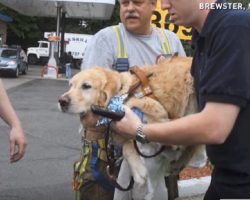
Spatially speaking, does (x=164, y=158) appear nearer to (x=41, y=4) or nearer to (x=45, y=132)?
(x=45, y=132)

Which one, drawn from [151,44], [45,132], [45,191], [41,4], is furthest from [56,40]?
[151,44]

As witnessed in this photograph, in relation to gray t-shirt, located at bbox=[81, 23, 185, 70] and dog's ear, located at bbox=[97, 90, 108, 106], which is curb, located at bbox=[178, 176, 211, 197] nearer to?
gray t-shirt, located at bbox=[81, 23, 185, 70]

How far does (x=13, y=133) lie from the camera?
3.74 metres

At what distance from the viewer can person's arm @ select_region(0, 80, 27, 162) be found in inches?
147

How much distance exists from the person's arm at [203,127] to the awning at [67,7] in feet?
109

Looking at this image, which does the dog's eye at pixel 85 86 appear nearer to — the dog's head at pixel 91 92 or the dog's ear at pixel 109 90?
the dog's head at pixel 91 92

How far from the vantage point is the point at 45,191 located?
7223mm

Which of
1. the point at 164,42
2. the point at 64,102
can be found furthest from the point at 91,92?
the point at 164,42

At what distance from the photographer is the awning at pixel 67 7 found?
122 ft

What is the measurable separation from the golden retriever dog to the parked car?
28.7m

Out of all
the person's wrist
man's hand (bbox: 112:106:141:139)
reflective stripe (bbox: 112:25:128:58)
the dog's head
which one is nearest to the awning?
reflective stripe (bbox: 112:25:128:58)

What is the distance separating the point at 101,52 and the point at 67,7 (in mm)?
39225

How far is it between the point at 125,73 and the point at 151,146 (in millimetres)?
511

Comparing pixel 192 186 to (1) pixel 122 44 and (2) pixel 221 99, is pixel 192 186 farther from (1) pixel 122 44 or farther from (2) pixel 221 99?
(2) pixel 221 99
